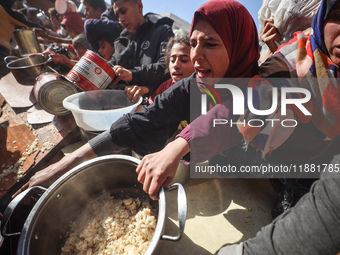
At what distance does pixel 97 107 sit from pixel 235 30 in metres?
1.36

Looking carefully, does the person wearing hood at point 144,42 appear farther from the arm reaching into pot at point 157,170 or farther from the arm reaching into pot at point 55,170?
the arm reaching into pot at point 157,170

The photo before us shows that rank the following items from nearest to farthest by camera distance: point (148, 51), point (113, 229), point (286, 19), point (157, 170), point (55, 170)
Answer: point (157, 170), point (113, 229), point (55, 170), point (286, 19), point (148, 51)

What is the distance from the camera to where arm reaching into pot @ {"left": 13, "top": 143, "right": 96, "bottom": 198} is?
3.24 ft

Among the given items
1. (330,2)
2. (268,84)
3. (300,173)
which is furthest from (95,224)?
(330,2)

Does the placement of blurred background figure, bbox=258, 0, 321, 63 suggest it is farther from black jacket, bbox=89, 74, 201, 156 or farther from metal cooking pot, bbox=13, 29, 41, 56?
metal cooking pot, bbox=13, 29, 41, 56

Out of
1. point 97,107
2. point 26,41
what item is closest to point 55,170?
point 97,107

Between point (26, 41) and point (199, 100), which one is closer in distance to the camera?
point (199, 100)

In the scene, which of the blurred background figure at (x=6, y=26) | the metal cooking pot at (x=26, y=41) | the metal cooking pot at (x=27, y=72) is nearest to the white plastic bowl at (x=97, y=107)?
the metal cooking pot at (x=27, y=72)

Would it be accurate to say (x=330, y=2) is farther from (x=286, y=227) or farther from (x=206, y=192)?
(x=206, y=192)

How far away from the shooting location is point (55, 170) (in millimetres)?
1008

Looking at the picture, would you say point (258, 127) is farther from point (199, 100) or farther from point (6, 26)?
point (6, 26)

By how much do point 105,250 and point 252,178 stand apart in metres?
1.24

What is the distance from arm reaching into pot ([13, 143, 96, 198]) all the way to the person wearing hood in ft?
3.93

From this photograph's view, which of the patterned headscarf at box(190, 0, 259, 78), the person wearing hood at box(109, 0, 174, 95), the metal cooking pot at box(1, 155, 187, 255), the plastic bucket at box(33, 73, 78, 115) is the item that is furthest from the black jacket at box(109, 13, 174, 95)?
the metal cooking pot at box(1, 155, 187, 255)
